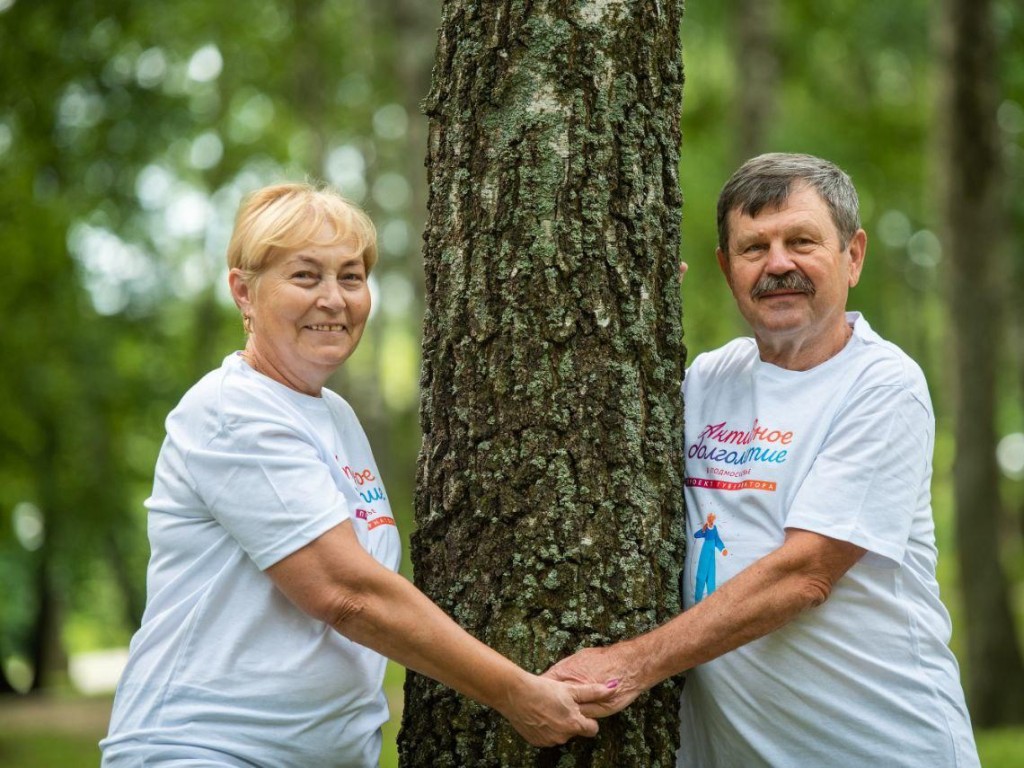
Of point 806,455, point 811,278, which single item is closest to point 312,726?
point 806,455

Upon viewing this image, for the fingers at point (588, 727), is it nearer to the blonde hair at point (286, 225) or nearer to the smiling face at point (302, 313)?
the smiling face at point (302, 313)

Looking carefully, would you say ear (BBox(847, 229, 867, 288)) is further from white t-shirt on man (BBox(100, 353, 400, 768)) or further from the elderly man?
white t-shirt on man (BBox(100, 353, 400, 768))

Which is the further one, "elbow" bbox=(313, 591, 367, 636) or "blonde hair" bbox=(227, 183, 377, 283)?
"blonde hair" bbox=(227, 183, 377, 283)

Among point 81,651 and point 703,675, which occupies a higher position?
point 703,675

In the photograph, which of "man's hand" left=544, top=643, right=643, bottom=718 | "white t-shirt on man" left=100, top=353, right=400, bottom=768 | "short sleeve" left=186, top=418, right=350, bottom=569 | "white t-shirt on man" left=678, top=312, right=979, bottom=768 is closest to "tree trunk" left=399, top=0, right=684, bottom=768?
"man's hand" left=544, top=643, right=643, bottom=718

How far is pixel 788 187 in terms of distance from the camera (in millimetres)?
3449

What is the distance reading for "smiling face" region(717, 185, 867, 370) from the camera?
3.39 m

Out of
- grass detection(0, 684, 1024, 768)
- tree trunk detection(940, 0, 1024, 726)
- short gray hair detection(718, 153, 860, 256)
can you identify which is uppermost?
short gray hair detection(718, 153, 860, 256)

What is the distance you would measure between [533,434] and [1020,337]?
18286 millimetres

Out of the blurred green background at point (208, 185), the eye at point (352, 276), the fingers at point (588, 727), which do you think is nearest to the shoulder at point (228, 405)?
the eye at point (352, 276)

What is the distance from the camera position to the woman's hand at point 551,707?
10.1ft

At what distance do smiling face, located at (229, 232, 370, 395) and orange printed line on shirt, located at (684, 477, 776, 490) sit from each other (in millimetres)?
Result: 1012

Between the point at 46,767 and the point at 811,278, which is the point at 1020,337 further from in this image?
the point at 811,278

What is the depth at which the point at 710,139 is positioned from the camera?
66.4 feet
